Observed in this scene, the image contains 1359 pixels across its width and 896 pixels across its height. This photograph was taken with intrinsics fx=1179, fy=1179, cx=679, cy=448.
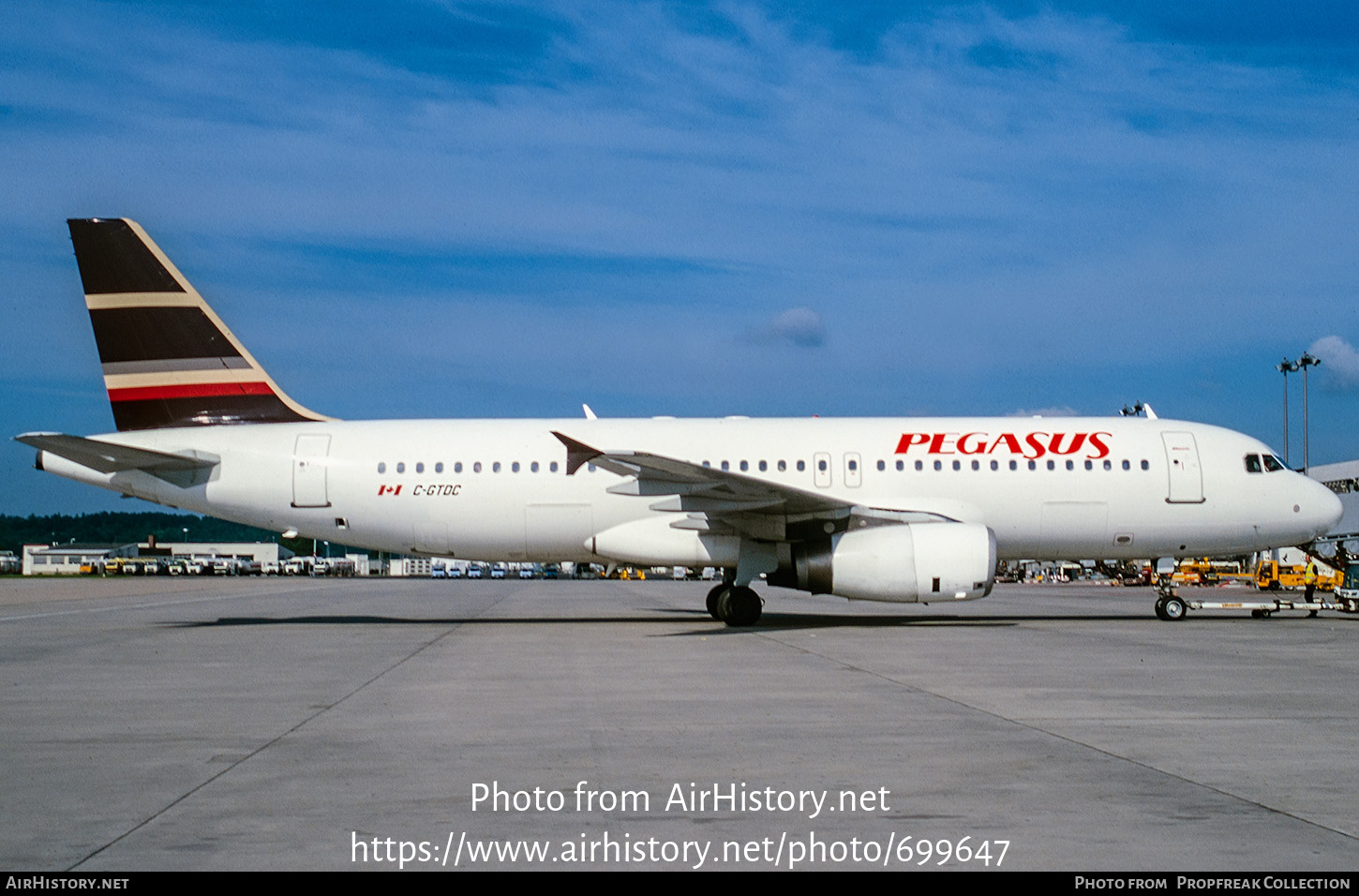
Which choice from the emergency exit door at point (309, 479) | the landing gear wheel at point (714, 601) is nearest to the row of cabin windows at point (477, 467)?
the emergency exit door at point (309, 479)

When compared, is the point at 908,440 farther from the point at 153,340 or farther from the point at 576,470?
the point at 153,340

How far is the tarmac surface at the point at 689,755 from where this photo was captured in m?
5.24

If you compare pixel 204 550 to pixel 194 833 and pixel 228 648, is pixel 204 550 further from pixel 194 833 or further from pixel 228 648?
pixel 194 833

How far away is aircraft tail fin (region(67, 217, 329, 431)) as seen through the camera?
20391 mm

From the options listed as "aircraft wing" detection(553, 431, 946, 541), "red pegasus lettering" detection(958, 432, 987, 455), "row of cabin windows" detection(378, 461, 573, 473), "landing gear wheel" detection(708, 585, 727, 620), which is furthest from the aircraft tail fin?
"red pegasus lettering" detection(958, 432, 987, 455)

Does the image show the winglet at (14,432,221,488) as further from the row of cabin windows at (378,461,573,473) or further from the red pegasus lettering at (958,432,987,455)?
the red pegasus lettering at (958,432,987,455)

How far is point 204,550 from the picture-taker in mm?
153125

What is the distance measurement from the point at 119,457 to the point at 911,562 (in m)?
13.1

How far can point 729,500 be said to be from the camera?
1822 cm

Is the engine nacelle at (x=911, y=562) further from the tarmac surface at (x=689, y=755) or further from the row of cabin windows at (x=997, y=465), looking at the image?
the row of cabin windows at (x=997, y=465)

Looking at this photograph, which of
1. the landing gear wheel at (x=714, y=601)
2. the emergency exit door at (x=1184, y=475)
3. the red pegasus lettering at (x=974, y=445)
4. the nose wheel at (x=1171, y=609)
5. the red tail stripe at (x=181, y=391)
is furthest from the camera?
the nose wheel at (x=1171, y=609)

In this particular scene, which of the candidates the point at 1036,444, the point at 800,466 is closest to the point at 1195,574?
the point at 1036,444

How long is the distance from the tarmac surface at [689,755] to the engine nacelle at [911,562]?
4.52ft

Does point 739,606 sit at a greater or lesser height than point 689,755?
greater
